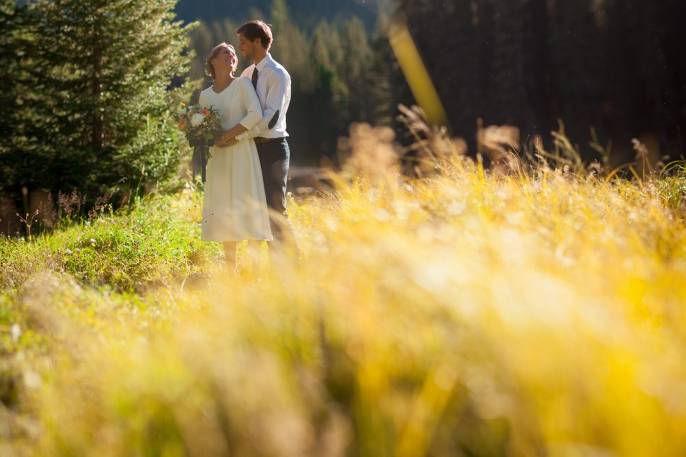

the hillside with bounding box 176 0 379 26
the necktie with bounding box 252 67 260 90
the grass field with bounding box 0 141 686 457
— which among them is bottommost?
the grass field with bounding box 0 141 686 457

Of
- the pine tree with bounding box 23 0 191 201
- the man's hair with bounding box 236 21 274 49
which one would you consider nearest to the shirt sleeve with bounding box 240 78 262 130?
the man's hair with bounding box 236 21 274 49

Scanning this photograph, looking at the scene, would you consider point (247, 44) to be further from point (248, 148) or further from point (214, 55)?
point (248, 148)

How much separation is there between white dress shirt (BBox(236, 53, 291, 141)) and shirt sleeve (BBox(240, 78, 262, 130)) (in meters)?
0.06

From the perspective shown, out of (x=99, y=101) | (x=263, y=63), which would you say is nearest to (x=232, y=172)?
(x=263, y=63)

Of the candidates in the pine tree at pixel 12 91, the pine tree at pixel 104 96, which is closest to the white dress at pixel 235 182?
the pine tree at pixel 104 96

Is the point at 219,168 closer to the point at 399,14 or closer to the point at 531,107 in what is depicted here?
the point at 531,107

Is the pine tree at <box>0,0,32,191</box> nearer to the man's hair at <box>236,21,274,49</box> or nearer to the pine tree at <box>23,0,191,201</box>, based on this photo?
the pine tree at <box>23,0,191,201</box>

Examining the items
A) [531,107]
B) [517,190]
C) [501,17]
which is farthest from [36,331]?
[501,17]

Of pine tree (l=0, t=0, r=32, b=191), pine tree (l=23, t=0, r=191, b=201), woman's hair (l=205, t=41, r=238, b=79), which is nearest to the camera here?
woman's hair (l=205, t=41, r=238, b=79)

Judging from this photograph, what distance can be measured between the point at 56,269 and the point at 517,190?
4.23 metres

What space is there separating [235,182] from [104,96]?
6.58 meters

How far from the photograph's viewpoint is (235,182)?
5309mm

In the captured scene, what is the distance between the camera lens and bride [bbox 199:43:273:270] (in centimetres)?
523

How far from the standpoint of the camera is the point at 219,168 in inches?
212
